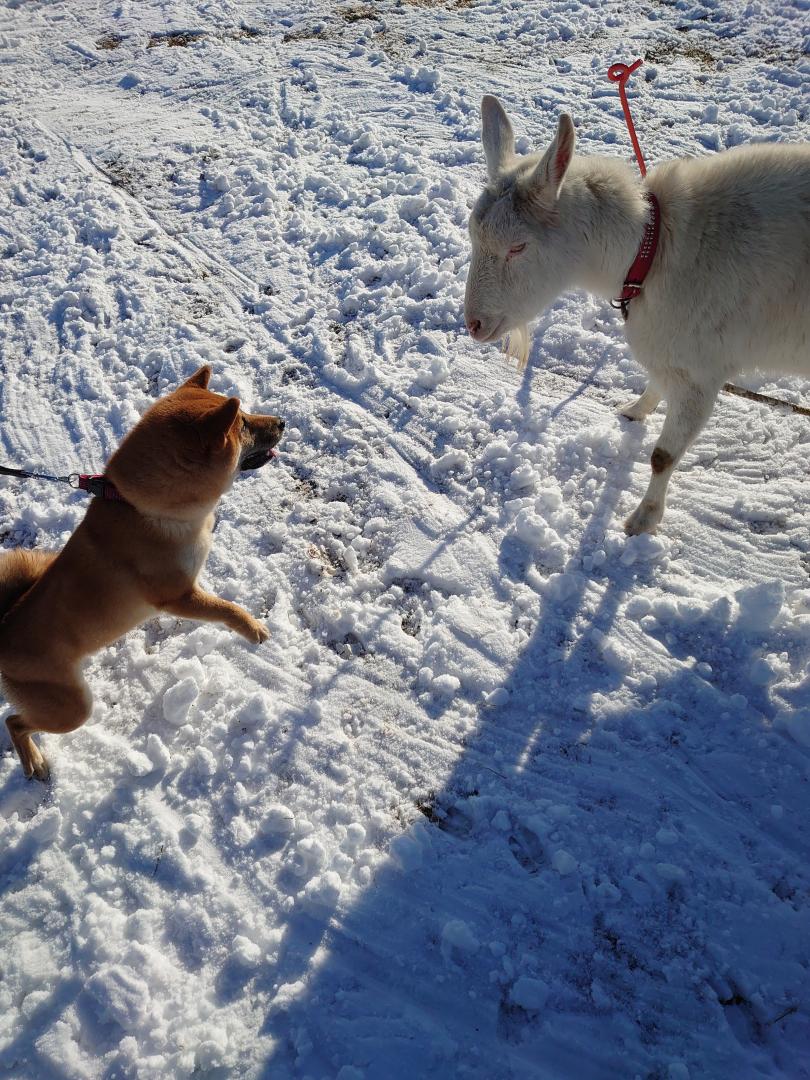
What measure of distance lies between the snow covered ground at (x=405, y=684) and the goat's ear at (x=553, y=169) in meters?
1.43

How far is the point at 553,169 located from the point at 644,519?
5.95 ft

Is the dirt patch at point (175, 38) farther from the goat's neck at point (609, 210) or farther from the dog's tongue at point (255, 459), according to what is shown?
the dog's tongue at point (255, 459)

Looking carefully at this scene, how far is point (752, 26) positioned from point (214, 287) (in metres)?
6.12

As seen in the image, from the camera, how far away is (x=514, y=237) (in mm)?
2980

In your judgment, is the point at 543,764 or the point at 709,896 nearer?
the point at 709,896

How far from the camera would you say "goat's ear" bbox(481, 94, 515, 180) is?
10.5 ft

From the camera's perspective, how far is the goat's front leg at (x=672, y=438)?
3279 millimetres

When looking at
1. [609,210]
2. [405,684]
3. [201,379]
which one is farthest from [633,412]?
[201,379]

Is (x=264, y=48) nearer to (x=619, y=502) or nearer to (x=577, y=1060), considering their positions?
(x=619, y=502)

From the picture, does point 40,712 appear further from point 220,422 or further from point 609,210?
point 609,210

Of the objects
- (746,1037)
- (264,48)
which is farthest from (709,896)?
(264,48)

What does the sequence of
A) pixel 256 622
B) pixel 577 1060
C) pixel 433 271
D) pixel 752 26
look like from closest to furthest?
pixel 577 1060 → pixel 256 622 → pixel 433 271 → pixel 752 26

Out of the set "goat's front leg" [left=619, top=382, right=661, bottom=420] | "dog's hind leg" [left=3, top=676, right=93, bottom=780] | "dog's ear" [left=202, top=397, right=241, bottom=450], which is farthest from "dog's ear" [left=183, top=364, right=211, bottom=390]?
"goat's front leg" [left=619, top=382, right=661, bottom=420]

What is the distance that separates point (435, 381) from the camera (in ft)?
14.4
